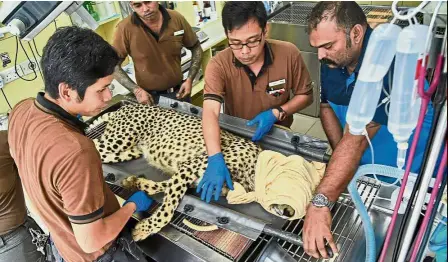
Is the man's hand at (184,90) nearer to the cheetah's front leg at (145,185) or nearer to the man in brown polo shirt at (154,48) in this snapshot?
the man in brown polo shirt at (154,48)

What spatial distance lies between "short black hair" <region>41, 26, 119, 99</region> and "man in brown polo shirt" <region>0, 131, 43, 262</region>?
1.80ft

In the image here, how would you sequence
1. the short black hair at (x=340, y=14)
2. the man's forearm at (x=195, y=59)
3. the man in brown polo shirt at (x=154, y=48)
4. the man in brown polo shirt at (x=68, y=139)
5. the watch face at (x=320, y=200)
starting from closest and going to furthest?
1. the man in brown polo shirt at (x=68, y=139)
2. the watch face at (x=320, y=200)
3. the short black hair at (x=340, y=14)
4. the man in brown polo shirt at (x=154, y=48)
5. the man's forearm at (x=195, y=59)

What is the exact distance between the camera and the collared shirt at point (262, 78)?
6.52 feet

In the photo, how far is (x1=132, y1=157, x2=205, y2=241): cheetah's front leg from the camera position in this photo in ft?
4.83

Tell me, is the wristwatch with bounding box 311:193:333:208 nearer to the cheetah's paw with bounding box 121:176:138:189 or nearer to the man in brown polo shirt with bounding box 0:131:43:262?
the cheetah's paw with bounding box 121:176:138:189

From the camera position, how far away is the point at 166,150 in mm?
1910

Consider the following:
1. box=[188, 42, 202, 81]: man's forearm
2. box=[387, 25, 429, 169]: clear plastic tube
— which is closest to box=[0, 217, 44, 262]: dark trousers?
box=[188, 42, 202, 81]: man's forearm

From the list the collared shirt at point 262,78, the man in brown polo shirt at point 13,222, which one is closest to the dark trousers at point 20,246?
the man in brown polo shirt at point 13,222

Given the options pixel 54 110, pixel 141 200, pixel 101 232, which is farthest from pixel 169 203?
pixel 54 110

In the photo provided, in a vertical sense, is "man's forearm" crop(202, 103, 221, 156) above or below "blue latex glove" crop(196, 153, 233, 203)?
above

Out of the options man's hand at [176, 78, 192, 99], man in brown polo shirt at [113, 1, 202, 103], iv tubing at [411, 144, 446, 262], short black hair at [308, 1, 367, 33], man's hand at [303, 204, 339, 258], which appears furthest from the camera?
man's hand at [176, 78, 192, 99]

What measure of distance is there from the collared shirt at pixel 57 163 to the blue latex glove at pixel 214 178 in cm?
51

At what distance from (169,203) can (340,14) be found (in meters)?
1.03

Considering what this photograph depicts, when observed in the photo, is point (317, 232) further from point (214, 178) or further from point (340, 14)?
point (340, 14)
